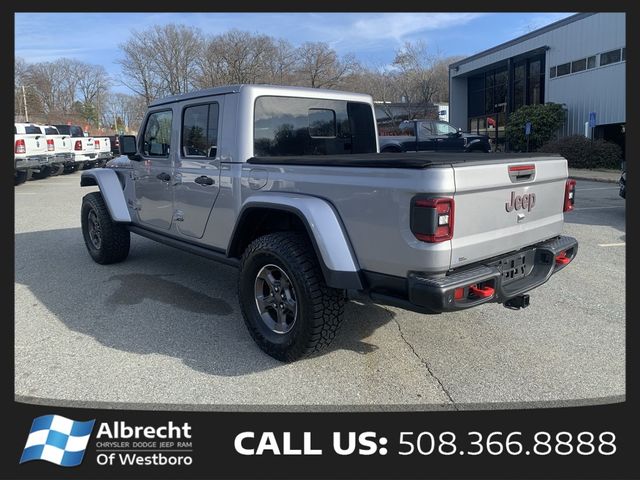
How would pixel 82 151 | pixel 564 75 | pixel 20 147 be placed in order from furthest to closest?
pixel 564 75, pixel 82 151, pixel 20 147

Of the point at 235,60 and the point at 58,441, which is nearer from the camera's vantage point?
the point at 58,441

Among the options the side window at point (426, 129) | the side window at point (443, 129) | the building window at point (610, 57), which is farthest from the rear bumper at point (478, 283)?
the building window at point (610, 57)

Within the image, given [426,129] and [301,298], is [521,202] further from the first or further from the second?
[426,129]

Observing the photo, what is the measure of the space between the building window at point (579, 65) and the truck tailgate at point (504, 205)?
2326 cm

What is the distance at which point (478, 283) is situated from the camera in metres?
3.12

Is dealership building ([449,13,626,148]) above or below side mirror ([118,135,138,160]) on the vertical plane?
above

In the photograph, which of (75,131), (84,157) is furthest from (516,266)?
(75,131)

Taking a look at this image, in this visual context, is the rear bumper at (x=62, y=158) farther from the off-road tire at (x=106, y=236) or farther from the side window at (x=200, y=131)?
the side window at (x=200, y=131)

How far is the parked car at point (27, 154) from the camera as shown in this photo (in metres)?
15.7

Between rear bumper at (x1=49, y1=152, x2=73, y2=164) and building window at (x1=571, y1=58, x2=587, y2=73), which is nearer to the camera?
rear bumper at (x1=49, y1=152, x2=73, y2=164)

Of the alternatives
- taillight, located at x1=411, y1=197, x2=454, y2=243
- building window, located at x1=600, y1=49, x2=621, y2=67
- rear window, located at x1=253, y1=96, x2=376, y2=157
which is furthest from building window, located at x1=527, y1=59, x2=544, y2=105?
taillight, located at x1=411, y1=197, x2=454, y2=243

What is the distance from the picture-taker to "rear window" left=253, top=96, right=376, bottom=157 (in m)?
4.38

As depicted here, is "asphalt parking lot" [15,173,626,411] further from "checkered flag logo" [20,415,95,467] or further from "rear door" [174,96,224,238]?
"rear door" [174,96,224,238]

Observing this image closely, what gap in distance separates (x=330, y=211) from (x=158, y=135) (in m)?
2.77
